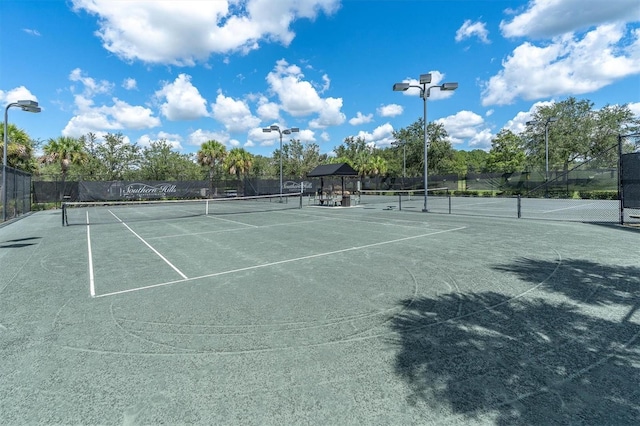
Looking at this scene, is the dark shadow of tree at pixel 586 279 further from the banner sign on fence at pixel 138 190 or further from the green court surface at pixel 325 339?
the banner sign on fence at pixel 138 190

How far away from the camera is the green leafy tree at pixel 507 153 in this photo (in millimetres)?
51188

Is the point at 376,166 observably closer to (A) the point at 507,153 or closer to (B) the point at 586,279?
(A) the point at 507,153

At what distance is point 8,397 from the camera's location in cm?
268

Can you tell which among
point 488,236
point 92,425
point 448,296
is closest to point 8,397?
point 92,425

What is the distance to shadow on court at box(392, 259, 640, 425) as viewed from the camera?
2510 mm

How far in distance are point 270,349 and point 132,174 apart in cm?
5009

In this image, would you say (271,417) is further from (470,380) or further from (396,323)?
(396,323)

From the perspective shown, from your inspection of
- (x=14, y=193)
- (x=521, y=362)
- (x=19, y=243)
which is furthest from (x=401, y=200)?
(x=521, y=362)

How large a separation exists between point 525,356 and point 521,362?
157mm

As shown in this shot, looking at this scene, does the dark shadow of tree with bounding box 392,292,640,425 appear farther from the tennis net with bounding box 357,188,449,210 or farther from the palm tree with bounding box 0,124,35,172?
the palm tree with bounding box 0,124,35,172

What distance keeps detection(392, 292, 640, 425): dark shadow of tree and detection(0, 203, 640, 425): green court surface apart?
16 millimetres

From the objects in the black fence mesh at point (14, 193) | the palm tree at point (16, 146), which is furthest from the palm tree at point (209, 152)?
the black fence mesh at point (14, 193)

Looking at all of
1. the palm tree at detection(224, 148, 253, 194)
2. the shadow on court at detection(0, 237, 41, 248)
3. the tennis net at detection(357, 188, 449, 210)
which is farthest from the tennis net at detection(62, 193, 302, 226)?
the palm tree at detection(224, 148, 253, 194)

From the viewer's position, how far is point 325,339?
3.63 m
